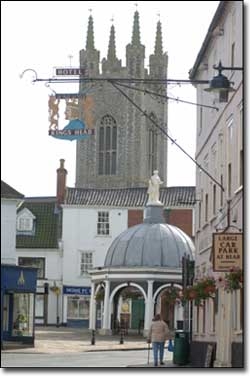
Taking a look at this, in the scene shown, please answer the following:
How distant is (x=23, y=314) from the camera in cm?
4047

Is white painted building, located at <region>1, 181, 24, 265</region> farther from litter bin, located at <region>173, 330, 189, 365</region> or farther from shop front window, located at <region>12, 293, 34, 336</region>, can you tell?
litter bin, located at <region>173, 330, 189, 365</region>

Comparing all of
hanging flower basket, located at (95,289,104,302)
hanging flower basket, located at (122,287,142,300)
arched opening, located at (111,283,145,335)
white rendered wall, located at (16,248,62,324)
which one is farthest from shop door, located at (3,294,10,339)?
white rendered wall, located at (16,248,62,324)

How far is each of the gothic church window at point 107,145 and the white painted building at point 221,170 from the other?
72.5 metres

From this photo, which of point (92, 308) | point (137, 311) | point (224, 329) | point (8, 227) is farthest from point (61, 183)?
point (224, 329)

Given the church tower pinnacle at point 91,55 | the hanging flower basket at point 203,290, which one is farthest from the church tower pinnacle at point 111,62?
the hanging flower basket at point 203,290

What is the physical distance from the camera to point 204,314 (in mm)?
28844

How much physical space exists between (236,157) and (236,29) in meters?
2.85

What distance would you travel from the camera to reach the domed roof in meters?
54.7

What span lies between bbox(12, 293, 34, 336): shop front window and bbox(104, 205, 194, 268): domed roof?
13985 mm

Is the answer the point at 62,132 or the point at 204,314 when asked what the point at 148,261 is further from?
the point at 62,132

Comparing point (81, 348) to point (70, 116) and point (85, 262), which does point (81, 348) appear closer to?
point (70, 116)

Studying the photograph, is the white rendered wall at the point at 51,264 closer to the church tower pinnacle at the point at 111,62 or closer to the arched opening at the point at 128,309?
the arched opening at the point at 128,309

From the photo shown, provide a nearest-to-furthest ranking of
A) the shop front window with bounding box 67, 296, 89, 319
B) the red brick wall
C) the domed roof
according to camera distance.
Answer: the domed roof, the shop front window with bounding box 67, 296, 89, 319, the red brick wall

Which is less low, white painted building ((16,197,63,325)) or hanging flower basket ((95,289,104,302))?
white painted building ((16,197,63,325))
